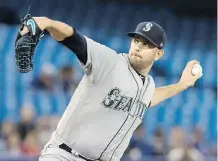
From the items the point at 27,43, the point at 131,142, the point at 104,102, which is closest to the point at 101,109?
the point at 104,102

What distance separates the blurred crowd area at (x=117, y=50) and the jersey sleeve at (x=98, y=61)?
2836mm

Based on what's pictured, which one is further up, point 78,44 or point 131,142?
point 78,44

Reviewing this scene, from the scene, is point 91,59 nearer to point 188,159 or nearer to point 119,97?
point 119,97

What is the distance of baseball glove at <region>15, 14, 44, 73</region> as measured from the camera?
3.05m

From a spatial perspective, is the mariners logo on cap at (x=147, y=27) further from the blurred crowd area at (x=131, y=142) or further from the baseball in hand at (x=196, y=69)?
the blurred crowd area at (x=131, y=142)

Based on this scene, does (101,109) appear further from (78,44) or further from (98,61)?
(78,44)

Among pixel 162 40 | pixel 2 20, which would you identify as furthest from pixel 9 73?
pixel 162 40

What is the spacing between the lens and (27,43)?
3.05 metres

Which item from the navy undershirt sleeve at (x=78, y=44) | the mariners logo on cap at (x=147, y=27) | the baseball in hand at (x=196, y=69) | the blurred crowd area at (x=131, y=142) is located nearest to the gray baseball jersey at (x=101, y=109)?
the navy undershirt sleeve at (x=78, y=44)

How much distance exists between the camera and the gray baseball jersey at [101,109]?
3.78 metres

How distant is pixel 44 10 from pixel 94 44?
8.09m

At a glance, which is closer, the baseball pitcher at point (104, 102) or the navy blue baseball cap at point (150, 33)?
the baseball pitcher at point (104, 102)

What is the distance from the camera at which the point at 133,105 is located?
399cm

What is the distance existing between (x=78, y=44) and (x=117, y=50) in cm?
681
